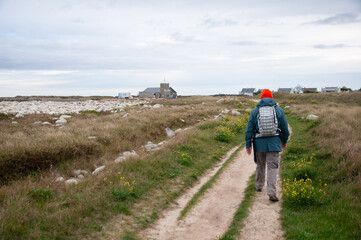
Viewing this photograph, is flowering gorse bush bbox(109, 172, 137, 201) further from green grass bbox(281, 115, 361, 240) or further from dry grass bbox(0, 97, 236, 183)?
green grass bbox(281, 115, 361, 240)

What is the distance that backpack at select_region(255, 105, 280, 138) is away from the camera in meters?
7.17

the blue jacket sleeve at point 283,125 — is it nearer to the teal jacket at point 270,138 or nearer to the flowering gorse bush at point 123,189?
the teal jacket at point 270,138

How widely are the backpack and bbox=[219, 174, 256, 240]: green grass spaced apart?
2083mm

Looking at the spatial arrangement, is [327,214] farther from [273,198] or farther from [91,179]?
[91,179]

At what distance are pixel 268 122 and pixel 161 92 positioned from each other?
8832cm

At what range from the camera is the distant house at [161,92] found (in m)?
93.0

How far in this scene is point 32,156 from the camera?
1098 cm

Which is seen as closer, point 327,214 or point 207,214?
point 327,214

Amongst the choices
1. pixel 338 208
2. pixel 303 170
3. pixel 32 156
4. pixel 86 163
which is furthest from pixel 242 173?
pixel 32 156

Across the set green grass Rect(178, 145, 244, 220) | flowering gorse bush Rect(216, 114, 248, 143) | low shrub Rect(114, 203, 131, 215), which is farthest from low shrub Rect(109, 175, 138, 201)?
flowering gorse bush Rect(216, 114, 248, 143)

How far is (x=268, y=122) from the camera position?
718 cm

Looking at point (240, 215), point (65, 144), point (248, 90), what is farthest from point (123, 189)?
point (248, 90)

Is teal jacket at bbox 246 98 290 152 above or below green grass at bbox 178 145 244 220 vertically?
above

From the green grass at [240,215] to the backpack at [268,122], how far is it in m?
2.08
